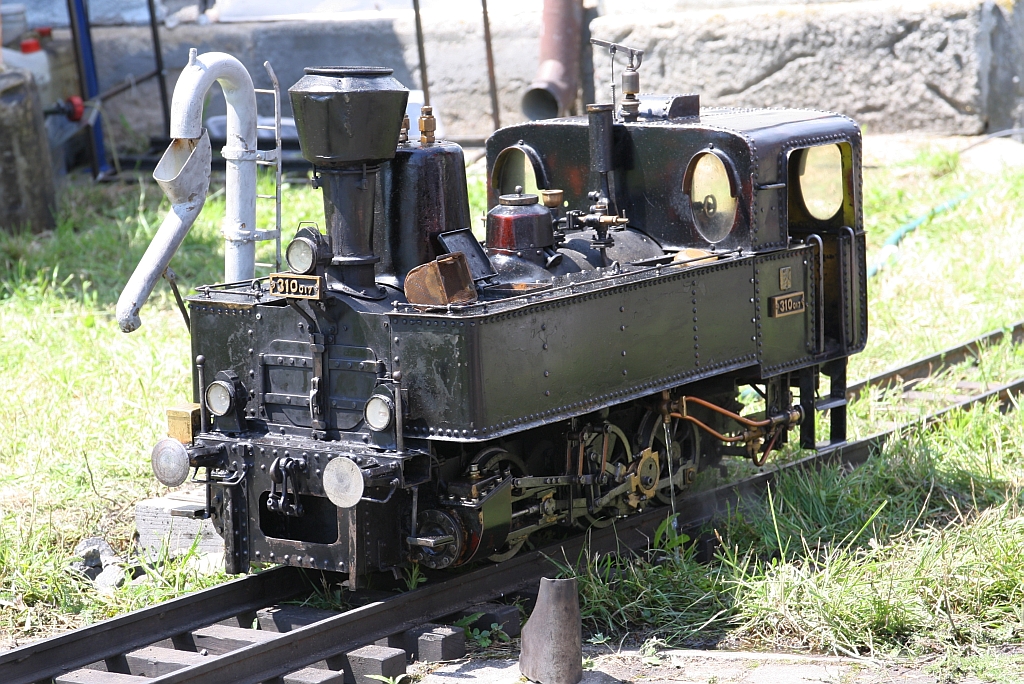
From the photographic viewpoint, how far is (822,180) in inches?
305

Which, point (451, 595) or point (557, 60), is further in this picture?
point (557, 60)

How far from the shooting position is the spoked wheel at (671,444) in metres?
6.77

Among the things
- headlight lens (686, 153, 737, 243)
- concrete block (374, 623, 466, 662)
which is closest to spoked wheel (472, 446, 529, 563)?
concrete block (374, 623, 466, 662)

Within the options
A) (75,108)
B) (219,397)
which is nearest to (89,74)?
(75,108)

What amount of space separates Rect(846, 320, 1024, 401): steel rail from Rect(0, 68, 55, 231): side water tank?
8.41 metres

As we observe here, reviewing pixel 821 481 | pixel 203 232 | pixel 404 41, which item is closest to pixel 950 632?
pixel 821 481

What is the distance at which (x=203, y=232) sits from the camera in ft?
42.5

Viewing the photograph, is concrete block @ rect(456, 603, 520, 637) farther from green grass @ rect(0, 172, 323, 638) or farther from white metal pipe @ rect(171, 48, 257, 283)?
white metal pipe @ rect(171, 48, 257, 283)

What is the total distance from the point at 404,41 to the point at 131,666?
1085cm

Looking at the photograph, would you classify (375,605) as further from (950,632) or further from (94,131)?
(94,131)

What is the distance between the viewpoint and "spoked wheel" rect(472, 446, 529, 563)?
5.88 metres

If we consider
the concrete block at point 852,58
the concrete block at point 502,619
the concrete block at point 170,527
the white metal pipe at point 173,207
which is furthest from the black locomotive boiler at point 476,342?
the concrete block at point 852,58

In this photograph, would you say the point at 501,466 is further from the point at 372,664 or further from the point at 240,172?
the point at 240,172

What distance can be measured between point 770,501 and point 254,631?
271 centimetres
